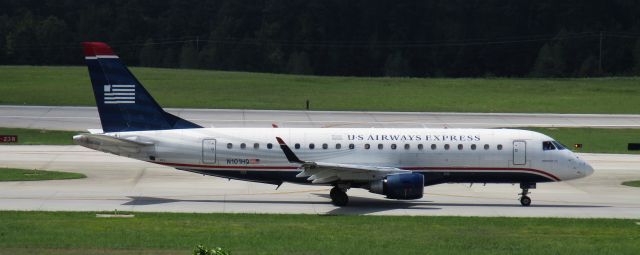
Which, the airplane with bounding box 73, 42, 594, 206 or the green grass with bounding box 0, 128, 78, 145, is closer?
the airplane with bounding box 73, 42, 594, 206

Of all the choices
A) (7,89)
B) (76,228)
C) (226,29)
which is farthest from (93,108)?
(226,29)

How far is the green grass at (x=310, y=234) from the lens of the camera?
25562mm

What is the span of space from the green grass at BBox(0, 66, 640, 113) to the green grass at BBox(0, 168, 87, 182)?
35837 mm

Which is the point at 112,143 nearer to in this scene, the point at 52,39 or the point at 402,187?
the point at 402,187

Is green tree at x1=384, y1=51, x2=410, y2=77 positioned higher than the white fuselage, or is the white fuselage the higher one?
green tree at x1=384, y1=51, x2=410, y2=77

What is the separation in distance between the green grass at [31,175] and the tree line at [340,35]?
286 ft

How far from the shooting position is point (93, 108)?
242 ft

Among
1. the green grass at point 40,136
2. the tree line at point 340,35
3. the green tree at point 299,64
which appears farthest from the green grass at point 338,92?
the tree line at point 340,35

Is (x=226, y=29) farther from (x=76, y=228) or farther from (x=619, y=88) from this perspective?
(x=76, y=228)

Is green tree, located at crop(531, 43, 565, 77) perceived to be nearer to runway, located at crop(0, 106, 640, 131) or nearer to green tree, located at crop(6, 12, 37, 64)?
runway, located at crop(0, 106, 640, 131)

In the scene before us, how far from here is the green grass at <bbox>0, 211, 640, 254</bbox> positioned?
1006 inches

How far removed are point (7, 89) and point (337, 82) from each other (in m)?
29.1

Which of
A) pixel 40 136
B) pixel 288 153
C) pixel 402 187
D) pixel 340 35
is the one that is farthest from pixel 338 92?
pixel 288 153

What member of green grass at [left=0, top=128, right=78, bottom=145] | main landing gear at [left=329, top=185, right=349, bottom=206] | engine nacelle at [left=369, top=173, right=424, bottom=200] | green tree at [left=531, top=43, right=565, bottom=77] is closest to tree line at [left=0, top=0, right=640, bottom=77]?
green tree at [left=531, top=43, right=565, bottom=77]
